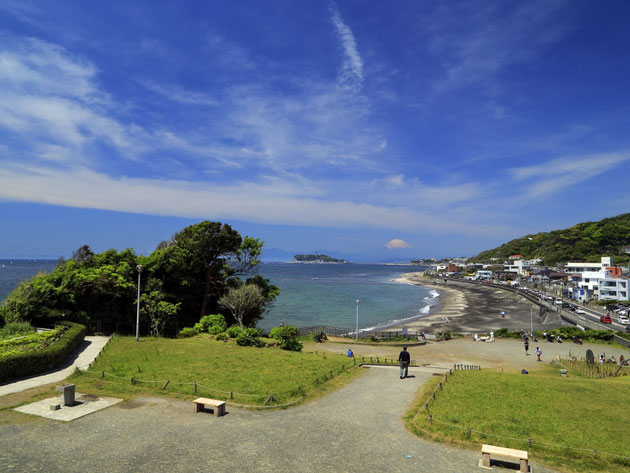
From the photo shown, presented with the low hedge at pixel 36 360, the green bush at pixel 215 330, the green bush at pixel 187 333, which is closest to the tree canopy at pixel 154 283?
the green bush at pixel 187 333

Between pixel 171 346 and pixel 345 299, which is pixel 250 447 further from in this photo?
pixel 345 299

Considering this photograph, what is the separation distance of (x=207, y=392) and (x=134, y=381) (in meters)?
3.66

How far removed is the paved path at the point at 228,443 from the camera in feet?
31.7

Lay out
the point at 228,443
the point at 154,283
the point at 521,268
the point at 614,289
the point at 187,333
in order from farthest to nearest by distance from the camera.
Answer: the point at 521,268 < the point at 614,289 < the point at 154,283 < the point at 187,333 < the point at 228,443

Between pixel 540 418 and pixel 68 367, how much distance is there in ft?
71.9

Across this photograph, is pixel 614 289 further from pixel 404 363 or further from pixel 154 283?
pixel 154 283

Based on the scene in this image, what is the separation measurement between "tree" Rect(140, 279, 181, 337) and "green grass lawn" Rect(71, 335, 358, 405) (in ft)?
20.1

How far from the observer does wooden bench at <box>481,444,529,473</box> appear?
9617mm

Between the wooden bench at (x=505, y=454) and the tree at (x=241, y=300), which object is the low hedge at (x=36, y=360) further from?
the wooden bench at (x=505, y=454)

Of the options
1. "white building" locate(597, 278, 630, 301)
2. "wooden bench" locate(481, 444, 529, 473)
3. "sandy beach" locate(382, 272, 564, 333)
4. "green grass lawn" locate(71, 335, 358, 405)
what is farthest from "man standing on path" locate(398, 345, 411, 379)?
"white building" locate(597, 278, 630, 301)

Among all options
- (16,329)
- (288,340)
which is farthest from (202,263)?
(16,329)

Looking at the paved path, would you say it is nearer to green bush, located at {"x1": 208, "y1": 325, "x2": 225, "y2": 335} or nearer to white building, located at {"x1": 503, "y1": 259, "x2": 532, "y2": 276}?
green bush, located at {"x1": 208, "y1": 325, "x2": 225, "y2": 335}

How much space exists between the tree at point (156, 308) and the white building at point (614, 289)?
88.3 meters

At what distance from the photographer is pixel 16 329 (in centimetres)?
2412
